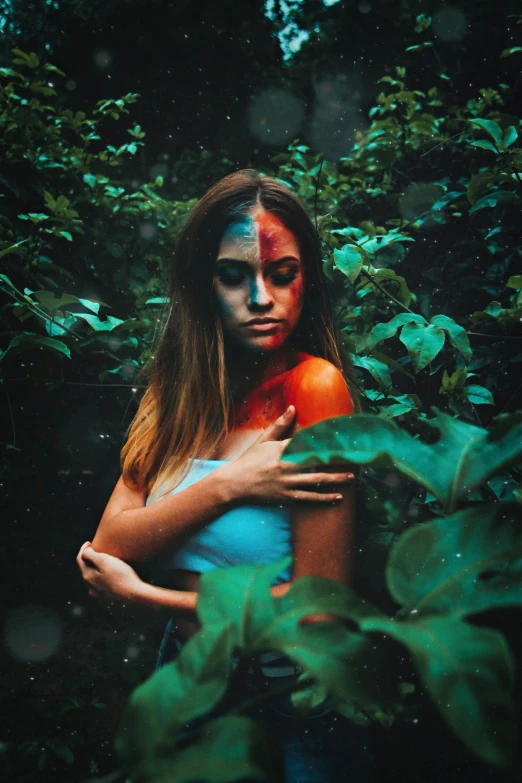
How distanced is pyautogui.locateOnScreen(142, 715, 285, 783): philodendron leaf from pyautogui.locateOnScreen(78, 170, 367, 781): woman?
1.59 ft

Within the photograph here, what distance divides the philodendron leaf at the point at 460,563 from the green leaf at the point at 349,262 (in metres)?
0.73

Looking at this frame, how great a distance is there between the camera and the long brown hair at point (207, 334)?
998 mm

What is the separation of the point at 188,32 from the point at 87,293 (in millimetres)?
2168

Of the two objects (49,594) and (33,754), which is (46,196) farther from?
(33,754)

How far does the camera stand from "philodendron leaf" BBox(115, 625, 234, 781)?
27cm

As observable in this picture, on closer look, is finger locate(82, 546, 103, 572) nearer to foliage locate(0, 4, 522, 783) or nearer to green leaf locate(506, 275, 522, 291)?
foliage locate(0, 4, 522, 783)

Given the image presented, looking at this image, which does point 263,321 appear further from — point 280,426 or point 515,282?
point 515,282

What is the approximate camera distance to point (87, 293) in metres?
1.91

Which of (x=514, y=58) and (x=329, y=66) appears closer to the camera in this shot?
(x=514, y=58)

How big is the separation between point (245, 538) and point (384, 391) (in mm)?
428

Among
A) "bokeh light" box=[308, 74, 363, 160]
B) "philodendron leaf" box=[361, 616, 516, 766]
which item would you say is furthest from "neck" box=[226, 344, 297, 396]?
"bokeh light" box=[308, 74, 363, 160]

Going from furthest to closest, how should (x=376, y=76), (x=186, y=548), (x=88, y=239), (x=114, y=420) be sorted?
(x=376, y=76)
(x=88, y=239)
(x=114, y=420)
(x=186, y=548)

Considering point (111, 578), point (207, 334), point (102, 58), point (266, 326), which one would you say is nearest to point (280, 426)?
point (266, 326)

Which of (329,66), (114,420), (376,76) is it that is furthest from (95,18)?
(114,420)
